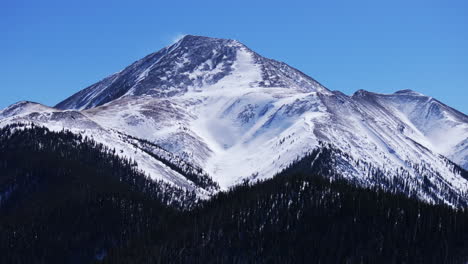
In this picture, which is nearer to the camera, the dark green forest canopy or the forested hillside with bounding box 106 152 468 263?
the forested hillside with bounding box 106 152 468 263

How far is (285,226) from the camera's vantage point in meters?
143

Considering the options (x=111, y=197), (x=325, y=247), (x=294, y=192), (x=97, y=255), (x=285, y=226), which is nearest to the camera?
(x=325, y=247)

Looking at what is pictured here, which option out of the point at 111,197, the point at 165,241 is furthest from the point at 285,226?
the point at 111,197

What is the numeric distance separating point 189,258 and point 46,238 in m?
58.7

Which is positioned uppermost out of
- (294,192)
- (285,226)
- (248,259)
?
(294,192)

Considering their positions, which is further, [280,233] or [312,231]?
[280,233]

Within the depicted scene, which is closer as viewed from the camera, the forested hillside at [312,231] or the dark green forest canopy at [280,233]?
the forested hillside at [312,231]

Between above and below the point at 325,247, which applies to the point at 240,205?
above

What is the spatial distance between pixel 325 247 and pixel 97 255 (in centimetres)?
7328

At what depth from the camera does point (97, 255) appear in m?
176

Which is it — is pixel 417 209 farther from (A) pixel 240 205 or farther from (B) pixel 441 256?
(A) pixel 240 205

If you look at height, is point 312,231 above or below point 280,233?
above

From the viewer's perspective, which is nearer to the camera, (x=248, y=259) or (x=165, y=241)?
(x=248, y=259)

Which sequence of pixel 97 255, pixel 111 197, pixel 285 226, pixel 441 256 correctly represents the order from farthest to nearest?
pixel 111 197, pixel 97 255, pixel 285 226, pixel 441 256
